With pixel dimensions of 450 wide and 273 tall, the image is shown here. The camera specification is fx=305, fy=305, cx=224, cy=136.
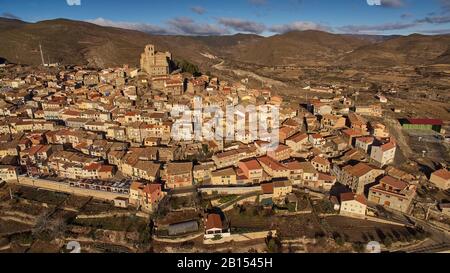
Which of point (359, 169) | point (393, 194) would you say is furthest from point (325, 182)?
point (393, 194)

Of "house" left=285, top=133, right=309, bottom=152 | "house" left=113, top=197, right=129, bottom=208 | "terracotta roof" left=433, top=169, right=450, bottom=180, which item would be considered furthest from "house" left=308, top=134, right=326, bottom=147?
"house" left=113, top=197, right=129, bottom=208

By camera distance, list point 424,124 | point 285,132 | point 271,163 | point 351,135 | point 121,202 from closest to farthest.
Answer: point 121,202 < point 271,163 < point 285,132 < point 351,135 < point 424,124

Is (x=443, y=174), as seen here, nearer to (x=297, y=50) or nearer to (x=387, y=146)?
(x=387, y=146)

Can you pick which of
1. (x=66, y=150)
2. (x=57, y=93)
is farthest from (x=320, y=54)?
(x=66, y=150)

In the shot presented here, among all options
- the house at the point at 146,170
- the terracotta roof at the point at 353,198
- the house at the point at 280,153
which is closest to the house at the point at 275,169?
the house at the point at 280,153

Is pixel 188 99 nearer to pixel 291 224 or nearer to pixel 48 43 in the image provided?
pixel 291 224

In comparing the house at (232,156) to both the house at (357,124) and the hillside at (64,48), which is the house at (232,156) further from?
the hillside at (64,48)
